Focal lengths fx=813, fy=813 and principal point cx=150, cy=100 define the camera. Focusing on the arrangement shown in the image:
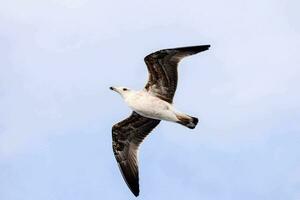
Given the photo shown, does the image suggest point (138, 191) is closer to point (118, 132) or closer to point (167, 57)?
point (118, 132)

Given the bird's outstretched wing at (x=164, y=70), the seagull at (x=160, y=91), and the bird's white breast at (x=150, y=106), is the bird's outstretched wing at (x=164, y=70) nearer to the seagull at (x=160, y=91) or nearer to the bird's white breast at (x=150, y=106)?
the seagull at (x=160, y=91)

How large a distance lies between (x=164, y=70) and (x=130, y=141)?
4.59m

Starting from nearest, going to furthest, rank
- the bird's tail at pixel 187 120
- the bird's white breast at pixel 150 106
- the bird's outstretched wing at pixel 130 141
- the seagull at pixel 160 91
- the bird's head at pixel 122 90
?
the seagull at pixel 160 91 → the bird's tail at pixel 187 120 → the bird's white breast at pixel 150 106 → the bird's head at pixel 122 90 → the bird's outstretched wing at pixel 130 141

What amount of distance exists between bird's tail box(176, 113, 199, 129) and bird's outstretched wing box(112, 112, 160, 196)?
282 cm

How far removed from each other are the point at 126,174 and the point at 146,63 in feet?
18.5

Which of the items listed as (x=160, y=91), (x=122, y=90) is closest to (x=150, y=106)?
(x=160, y=91)

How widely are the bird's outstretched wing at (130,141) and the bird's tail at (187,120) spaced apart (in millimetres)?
2823

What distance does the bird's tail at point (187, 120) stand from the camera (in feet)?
104

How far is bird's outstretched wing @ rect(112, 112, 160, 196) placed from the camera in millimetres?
34594

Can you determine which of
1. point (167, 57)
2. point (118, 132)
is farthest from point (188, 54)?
point (118, 132)

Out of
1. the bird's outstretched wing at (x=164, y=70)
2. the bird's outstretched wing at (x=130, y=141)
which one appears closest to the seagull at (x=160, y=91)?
the bird's outstretched wing at (x=164, y=70)

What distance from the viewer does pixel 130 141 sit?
35.1 meters

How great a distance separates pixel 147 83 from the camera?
32.3m

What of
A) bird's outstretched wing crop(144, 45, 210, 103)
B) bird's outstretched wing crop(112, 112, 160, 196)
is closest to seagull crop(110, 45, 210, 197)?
bird's outstretched wing crop(144, 45, 210, 103)
